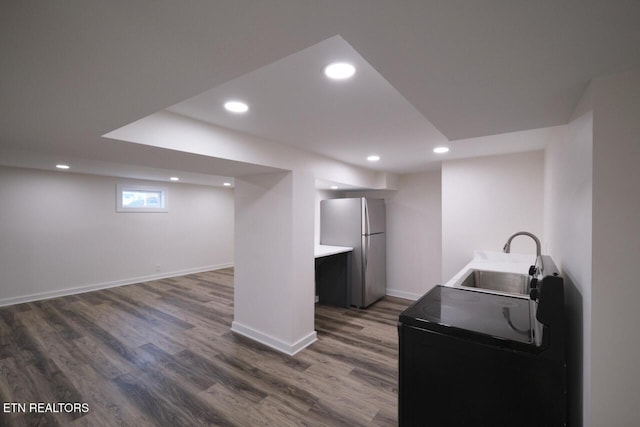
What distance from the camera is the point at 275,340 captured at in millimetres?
2852

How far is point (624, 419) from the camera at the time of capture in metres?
0.74

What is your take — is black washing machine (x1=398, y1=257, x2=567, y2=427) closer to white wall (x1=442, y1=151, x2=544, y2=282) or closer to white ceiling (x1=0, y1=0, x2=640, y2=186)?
white ceiling (x1=0, y1=0, x2=640, y2=186)

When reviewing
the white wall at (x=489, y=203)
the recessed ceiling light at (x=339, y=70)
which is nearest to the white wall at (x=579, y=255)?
the recessed ceiling light at (x=339, y=70)

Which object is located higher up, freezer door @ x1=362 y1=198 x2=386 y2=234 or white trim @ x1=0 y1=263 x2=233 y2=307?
freezer door @ x1=362 y1=198 x2=386 y2=234

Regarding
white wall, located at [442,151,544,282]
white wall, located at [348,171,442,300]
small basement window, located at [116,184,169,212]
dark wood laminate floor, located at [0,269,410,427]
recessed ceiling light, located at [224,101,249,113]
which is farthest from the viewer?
small basement window, located at [116,184,169,212]

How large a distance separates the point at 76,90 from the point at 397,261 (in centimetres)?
467

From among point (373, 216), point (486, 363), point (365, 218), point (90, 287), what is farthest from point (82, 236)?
point (486, 363)

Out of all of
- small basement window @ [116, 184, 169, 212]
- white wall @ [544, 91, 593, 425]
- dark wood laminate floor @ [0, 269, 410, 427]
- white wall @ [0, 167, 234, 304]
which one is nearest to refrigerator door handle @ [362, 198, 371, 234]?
dark wood laminate floor @ [0, 269, 410, 427]

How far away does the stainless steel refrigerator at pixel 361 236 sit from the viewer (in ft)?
13.6

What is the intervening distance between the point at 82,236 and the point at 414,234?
233 inches

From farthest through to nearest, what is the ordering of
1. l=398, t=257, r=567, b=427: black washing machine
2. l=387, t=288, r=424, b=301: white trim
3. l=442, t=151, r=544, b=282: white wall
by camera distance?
1. l=387, t=288, r=424, b=301: white trim
2. l=442, t=151, r=544, b=282: white wall
3. l=398, t=257, r=567, b=427: black washing machine

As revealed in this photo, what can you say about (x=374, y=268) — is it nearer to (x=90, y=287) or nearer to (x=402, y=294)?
(x=402, y=294)

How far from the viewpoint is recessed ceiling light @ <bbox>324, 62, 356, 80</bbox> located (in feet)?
4.08

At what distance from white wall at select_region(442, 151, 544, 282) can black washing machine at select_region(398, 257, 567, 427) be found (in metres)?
2.11
